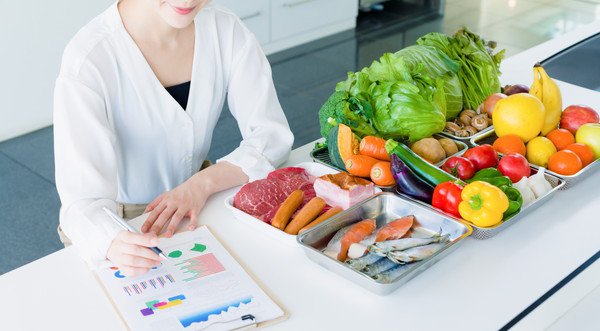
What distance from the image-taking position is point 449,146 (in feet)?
5.72

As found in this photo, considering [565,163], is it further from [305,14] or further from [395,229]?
[305,14]

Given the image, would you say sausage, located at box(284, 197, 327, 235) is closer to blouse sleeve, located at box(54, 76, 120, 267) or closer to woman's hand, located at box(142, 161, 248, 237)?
woman's hand, located at box(142, 161, 248, 237)

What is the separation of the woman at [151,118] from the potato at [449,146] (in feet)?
1.24

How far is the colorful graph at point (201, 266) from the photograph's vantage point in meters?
1.36

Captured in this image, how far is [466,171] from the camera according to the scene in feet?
5.28

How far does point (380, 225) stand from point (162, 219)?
449mm

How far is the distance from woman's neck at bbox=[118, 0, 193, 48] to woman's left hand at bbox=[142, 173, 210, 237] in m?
0.36

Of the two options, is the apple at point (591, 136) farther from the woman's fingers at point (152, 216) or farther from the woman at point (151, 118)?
the woman's fingers at point (152, 216)

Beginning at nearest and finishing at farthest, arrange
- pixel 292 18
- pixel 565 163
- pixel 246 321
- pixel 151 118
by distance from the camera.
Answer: pixel 246 321 → pixel 565 163 → pixel 151 118 → pixel 292 18

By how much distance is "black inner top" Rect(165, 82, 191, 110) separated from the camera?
1.78m

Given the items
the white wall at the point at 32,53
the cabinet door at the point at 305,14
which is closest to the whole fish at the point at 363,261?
the white wall at the point at 32,53

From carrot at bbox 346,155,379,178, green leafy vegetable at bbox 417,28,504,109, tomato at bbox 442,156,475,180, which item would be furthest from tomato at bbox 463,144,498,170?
green leafy vegetable at bbox 417,28,504,109

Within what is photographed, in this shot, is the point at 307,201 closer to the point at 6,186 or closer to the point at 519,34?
the point at 6,186

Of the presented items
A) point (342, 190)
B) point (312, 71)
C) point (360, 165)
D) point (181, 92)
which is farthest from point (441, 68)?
point (312, 71)
